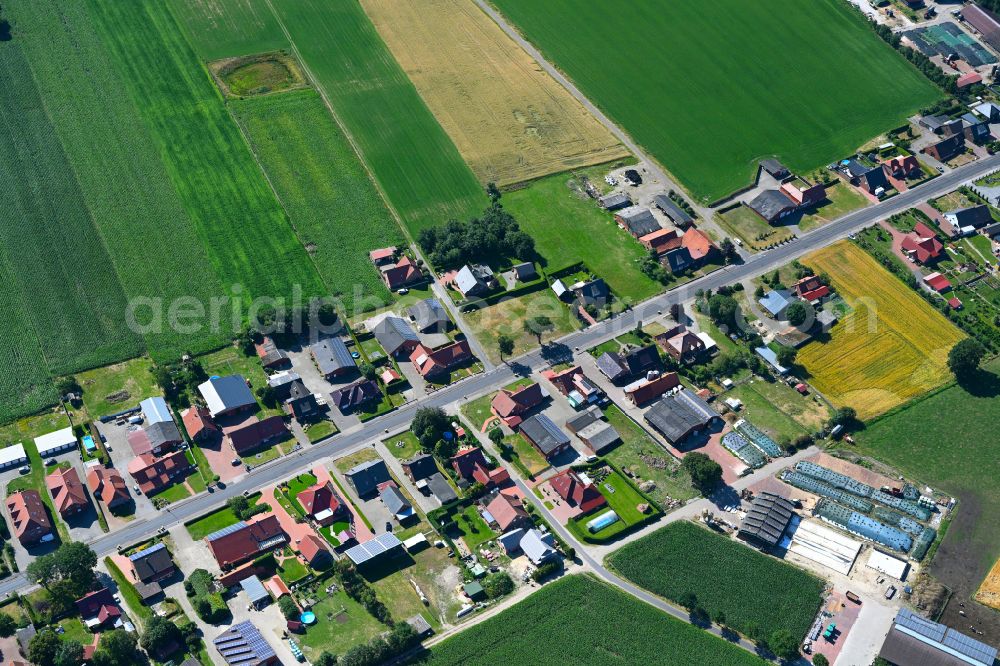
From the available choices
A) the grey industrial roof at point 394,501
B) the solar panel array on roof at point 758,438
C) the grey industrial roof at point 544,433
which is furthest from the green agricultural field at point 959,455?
the grey industrial roof at point 394,501

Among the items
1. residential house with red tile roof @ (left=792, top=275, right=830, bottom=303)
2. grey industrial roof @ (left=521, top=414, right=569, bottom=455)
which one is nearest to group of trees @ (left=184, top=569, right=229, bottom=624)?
grey industrial roof @ (left=521, top=414, right=569, bottom=455)

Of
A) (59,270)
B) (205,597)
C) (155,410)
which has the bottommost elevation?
(205,597)

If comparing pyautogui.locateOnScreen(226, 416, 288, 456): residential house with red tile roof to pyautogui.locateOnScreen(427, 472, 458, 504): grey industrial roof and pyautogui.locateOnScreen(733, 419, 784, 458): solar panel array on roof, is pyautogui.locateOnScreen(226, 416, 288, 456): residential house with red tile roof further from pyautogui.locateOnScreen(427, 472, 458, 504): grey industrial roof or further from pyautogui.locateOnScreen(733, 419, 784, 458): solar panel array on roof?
pyautogui.locateOnScreen(733, 419, 784, 458): solar panel array on roof

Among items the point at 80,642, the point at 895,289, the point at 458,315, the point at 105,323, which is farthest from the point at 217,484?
the point at 895,289

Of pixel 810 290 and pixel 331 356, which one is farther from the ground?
pixel 810 290

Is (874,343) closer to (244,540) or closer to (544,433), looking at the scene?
(544,433)

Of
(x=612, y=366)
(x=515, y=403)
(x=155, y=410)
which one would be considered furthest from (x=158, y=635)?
(x=612, y=366)
